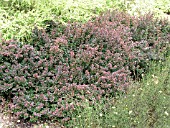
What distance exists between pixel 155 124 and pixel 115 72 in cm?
107

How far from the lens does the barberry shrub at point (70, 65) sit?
4102mm

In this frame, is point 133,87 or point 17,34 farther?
point 17,34

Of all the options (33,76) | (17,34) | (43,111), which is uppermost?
(17,34)

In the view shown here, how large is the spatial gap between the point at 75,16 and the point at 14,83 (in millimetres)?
1711

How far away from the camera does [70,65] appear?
451 centimetres

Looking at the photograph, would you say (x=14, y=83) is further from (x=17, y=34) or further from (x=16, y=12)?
(x=16, y=12)

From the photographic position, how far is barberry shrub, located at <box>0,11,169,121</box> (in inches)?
161

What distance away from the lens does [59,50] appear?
455cm

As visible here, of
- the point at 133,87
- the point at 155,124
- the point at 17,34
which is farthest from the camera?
the point at 17,34

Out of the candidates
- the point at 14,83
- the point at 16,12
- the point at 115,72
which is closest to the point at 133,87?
the point at 115,72

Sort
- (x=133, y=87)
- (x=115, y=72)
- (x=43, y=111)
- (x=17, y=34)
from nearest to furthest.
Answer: (x=43, y=111) → (x=133, y=87) → (x=115, y=72) → (x=17, y=34)

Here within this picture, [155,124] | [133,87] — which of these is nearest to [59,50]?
[133,87]

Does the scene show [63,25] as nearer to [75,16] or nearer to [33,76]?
[75,16]

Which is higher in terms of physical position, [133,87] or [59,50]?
[59,50]
